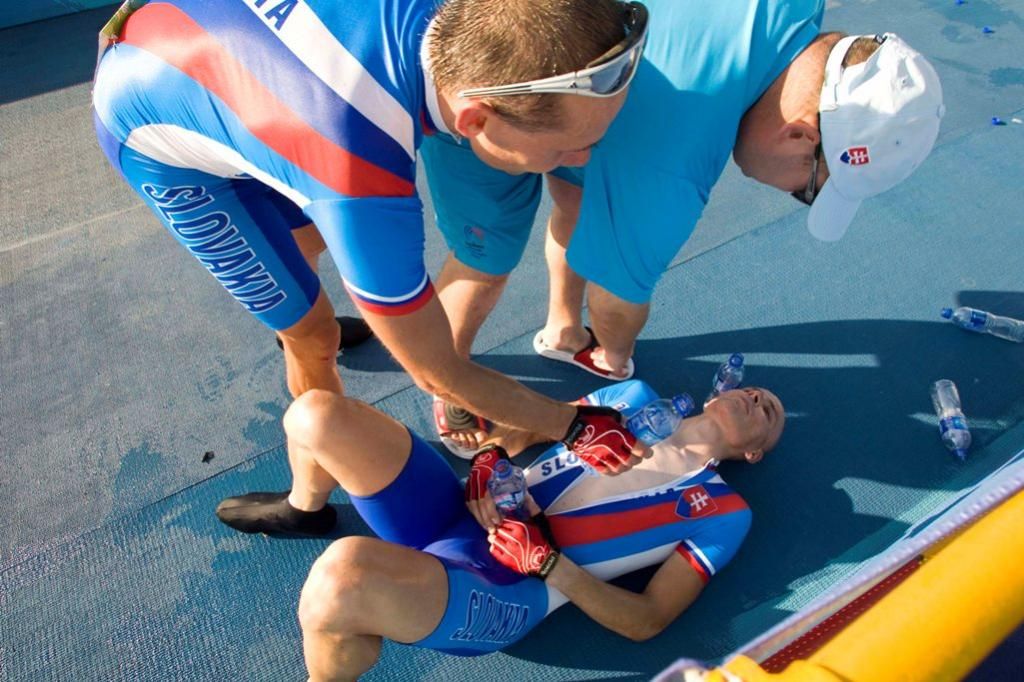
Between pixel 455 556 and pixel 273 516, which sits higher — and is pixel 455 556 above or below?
above

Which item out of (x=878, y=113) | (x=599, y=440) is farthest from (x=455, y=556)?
(x=878, y=113)

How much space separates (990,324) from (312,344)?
278 centimetres

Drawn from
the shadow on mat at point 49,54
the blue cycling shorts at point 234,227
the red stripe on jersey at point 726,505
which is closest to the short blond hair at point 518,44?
the blue cycling shorts at point 234,227

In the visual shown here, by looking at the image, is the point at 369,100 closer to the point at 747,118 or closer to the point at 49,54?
the point at 747,118

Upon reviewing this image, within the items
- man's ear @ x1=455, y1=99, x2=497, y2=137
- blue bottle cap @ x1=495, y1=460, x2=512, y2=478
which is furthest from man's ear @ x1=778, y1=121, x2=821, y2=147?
blue bottle cap @ x1=495, y1=460, x2=512, y2=478

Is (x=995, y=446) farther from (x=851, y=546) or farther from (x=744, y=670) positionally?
(x=744, y=670)

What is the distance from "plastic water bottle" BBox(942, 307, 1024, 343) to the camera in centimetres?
296

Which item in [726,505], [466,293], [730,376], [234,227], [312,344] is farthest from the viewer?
[730,376]

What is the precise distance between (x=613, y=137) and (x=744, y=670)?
1.33 meters

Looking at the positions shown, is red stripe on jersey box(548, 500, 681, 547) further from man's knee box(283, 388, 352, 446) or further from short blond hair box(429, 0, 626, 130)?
short blond hair box(429, 0, 626, 130)

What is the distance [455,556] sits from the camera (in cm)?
198

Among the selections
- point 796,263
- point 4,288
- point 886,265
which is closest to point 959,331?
point 886,265

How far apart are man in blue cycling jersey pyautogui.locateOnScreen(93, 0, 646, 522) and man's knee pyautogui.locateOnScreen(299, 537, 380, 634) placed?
18.1 inches

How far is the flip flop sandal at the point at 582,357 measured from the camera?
9.47 feet
